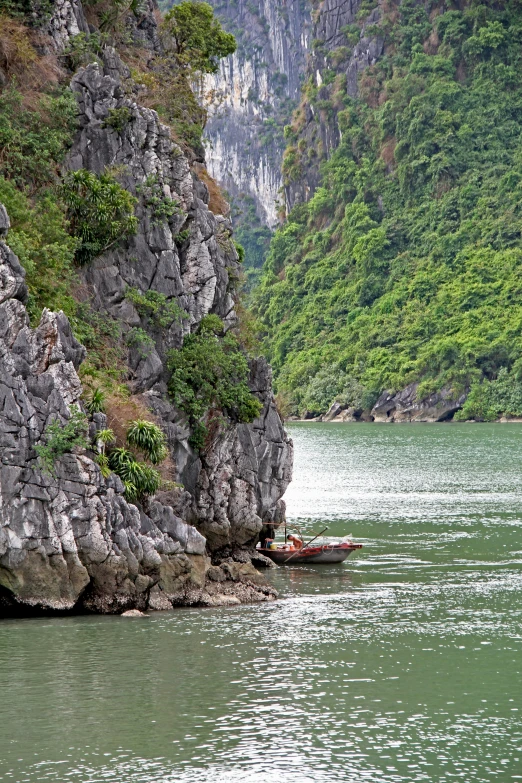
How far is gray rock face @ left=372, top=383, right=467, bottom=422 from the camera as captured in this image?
120 m

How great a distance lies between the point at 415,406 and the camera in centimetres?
12375

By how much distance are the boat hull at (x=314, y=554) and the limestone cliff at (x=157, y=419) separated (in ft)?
4.00

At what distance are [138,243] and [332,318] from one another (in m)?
110

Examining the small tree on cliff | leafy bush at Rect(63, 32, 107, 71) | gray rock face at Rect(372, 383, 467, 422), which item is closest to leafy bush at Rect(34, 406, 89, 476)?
leafy bush at Rect(63, 32, 107, 71)

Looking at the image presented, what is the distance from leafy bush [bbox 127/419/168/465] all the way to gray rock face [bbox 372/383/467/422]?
301 feet

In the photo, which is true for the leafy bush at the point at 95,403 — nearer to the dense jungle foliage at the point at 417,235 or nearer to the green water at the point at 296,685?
the green water at the point at 296,685

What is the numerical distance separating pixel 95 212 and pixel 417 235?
109 m

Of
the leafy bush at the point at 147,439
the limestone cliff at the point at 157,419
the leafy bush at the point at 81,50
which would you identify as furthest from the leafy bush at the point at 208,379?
the leafy bush at the point at 81,50

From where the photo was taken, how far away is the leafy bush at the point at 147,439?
2988 centimetres

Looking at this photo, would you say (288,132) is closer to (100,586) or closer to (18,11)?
(18,11)

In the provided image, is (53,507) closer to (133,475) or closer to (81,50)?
(133,475)

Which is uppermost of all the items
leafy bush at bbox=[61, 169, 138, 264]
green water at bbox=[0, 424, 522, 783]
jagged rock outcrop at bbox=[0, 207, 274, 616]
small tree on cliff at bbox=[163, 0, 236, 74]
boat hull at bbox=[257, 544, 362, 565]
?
small tree on cliff at bbox=[163, 0, 236, 74]

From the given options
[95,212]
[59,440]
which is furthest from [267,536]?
[59,440]

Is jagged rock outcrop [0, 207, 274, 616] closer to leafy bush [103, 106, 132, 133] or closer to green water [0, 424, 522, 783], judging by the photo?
green water [0, 424, 522, 783]
